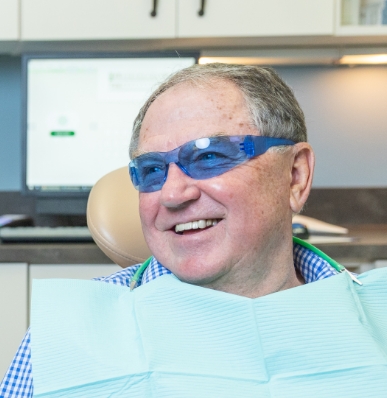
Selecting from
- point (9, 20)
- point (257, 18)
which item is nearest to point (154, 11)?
point (257, 18)

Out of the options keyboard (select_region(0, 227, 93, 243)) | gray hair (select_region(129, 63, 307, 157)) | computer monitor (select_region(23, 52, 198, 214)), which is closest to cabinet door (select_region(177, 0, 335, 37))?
computer monitor (select_region(23, 52, 198, 214))

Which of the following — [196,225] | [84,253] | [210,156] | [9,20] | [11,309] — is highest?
[9,20]

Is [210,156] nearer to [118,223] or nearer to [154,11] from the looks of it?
[118,223]

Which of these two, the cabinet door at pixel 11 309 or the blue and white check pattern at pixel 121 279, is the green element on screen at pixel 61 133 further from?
the blue and white check pattern at pixel 121 279

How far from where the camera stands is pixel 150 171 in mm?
1040

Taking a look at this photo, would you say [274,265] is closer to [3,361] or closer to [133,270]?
[133,270]

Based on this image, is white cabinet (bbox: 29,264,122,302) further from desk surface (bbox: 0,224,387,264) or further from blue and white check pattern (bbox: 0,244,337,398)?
blue and white check pattern (bbox: 0,244,337,398)

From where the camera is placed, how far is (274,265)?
106cm

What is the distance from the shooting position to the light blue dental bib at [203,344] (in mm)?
845

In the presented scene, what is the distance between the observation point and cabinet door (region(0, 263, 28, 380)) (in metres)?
1.77

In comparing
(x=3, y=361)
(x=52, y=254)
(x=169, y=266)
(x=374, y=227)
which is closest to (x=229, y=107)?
(x=169, y=266)

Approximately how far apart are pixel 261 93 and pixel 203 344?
433mm

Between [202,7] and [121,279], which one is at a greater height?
[202,7]

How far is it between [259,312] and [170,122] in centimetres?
34
